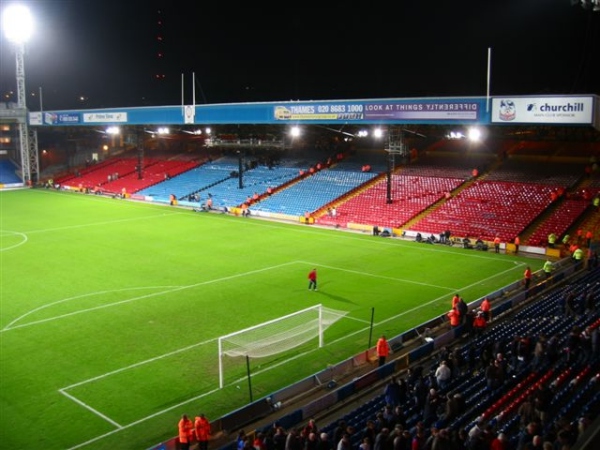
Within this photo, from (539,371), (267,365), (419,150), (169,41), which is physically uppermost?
(169,41)

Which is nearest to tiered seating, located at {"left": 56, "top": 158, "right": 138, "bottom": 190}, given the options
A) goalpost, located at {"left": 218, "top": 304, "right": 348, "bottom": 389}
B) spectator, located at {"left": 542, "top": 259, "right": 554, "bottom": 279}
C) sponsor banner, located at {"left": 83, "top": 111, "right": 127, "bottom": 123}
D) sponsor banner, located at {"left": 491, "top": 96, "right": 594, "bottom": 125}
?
sponsor banner, located at {"left": 83, "top": 111, "right": 127, "bottom": 123}

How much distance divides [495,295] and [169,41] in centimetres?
5516

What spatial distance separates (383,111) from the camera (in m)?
39.8

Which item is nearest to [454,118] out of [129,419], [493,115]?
[493,115]

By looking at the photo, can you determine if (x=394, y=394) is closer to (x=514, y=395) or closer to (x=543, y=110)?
(x=514, y=395)

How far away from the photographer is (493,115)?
1363 inches

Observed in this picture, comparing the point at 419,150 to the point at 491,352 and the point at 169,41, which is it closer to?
the point at 169,41

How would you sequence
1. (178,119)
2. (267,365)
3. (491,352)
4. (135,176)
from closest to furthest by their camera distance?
1. (491,352)
2. (267,365)
3. (178,119)
4. (135,176)

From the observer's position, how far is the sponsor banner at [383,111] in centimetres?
3606

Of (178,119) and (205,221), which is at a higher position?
(178,119)

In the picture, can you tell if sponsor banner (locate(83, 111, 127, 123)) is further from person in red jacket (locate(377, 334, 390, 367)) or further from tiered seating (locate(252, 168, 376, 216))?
person in red jacket (locate(377, 334, 390, 367))

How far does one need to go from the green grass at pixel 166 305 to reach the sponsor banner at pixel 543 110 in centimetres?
801

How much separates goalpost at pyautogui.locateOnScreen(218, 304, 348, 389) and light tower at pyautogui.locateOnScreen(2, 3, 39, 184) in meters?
52.9

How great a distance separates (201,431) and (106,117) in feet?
175
